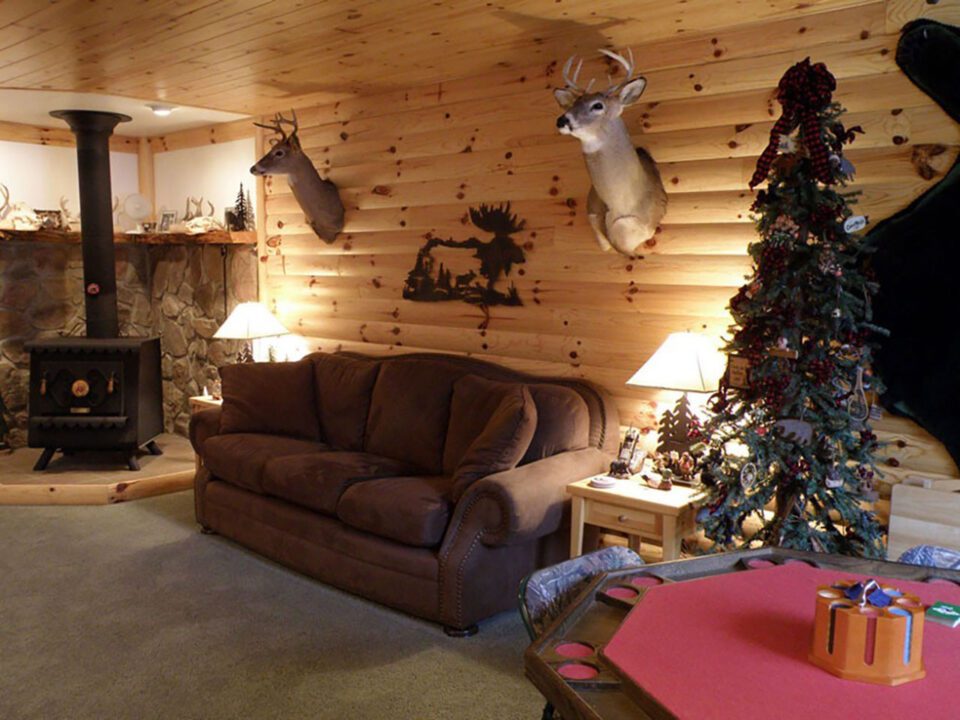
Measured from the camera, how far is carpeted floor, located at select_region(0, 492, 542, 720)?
3.06m

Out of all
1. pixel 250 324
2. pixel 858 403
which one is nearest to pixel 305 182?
pixel 250 324

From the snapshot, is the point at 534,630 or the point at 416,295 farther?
the point at 416,295

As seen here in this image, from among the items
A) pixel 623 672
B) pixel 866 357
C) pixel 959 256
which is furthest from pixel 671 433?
pixel 623 672

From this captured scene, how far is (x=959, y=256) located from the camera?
3.17m

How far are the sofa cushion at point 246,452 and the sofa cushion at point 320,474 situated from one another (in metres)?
0.10

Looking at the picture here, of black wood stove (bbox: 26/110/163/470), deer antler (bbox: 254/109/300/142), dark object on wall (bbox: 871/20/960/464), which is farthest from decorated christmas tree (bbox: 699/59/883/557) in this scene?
black wood stove (bbox: 26/110/163/470)

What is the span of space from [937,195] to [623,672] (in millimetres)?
2489

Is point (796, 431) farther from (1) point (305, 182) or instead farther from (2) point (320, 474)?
(1) point (305, 182)

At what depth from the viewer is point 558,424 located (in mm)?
4059

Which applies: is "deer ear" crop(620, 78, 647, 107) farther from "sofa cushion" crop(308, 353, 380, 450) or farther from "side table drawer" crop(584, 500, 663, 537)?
"sofa cushion" crop(308, 353, 380, 450)

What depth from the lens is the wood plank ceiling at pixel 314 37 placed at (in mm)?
3588

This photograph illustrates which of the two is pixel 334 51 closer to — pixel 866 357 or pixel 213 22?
pixel 213 22

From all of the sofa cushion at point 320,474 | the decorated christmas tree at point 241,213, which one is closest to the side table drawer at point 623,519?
the sofa cushion at point 320,474

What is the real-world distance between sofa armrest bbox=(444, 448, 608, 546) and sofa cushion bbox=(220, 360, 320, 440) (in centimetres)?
169
